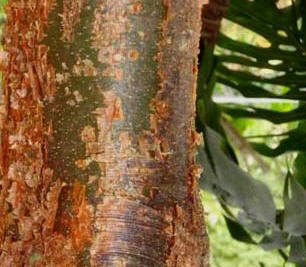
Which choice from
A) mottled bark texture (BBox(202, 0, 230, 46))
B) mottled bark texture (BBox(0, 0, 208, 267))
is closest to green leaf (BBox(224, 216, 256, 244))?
mottled bark texture (BBox(202, 0, 230, 46))

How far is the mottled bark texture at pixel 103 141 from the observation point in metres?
0.36

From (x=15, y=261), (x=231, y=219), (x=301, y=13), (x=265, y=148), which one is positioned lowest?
(x=15, y=261)

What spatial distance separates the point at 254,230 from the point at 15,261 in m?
0.71

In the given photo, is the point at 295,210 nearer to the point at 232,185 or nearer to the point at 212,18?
Answer: the point at 232,185

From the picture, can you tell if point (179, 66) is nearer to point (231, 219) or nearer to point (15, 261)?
point (15, 261)

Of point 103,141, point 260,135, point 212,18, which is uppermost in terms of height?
point 212,18

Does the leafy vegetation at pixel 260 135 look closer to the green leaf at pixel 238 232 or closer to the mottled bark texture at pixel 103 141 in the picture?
the green leaf at pixel 238 232

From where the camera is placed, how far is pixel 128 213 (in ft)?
1.20

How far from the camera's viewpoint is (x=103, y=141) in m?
0.37

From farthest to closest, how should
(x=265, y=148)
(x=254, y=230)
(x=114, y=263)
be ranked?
(x=265, y=148) → (x=254, y=230) → (x=114, y=263)

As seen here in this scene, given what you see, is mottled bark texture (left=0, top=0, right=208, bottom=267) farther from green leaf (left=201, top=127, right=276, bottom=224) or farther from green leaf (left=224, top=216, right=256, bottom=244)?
green leaf (left=224, top=216, right=256, bottom=244)

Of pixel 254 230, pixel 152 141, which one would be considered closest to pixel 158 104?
pixel 152 141

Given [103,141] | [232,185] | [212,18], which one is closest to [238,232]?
[232,185]

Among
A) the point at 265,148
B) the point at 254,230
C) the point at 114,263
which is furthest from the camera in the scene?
the point at 265,148
